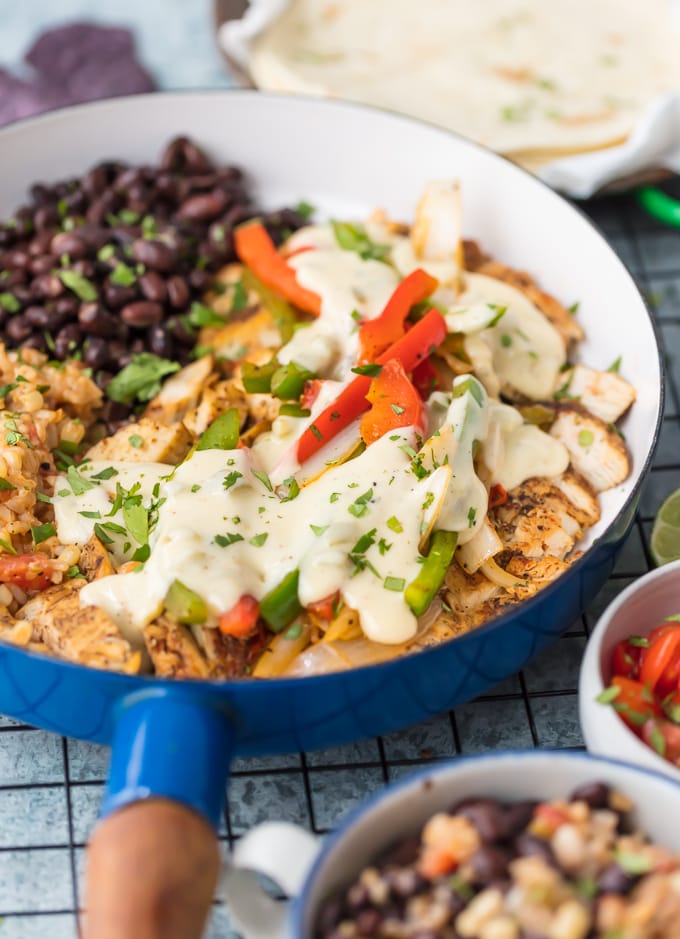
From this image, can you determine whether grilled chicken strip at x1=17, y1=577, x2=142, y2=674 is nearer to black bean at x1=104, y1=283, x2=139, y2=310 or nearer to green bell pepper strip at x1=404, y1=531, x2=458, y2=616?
green bell pepper strip at x1=404, y1=531, x2=458, y2=616

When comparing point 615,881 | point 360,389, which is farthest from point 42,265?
point 615,881

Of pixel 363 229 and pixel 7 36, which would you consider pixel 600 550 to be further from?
pixel 7 36

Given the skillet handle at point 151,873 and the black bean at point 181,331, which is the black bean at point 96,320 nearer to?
the black bean at point 181,331

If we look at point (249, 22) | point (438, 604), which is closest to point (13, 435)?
point (438, 604)

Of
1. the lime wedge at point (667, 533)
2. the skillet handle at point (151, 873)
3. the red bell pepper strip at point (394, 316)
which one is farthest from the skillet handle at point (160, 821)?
the lime wedge at point (667, 533)

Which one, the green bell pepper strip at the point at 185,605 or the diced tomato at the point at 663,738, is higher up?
the green bell pepper strip at the point at 185,605

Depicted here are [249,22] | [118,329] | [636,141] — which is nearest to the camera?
[118,329]

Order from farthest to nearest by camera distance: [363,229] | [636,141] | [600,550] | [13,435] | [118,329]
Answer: [636,141]
[363,229]
[118,329]
[13,435]
[600,550]
